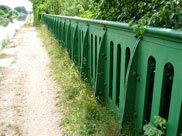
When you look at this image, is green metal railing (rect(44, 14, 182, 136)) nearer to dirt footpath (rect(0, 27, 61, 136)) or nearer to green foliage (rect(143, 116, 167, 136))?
green foliage (rect(143, 116, 167, 136))

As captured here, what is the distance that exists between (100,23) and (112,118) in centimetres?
157

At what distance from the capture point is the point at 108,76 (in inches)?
144

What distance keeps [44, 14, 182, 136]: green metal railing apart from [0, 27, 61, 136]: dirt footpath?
109 cm

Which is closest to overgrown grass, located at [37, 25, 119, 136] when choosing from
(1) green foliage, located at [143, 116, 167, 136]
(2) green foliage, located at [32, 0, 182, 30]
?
(1) green foliage, located at [143, 116, 167, 136]

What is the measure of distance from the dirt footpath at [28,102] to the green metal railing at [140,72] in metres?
1.09

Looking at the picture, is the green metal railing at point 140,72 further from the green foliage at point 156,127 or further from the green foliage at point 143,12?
the green foliage at point 143,12

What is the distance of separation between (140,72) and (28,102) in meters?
3.10

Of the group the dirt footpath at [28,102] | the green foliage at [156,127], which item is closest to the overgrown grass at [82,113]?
the dirt footpath at [28,102]

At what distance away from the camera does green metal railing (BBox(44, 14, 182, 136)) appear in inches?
76.3

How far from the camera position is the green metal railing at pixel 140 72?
6.36ft

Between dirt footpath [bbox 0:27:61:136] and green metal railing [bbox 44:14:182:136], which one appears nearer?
green metal railing [bbox 44:14:182:136]

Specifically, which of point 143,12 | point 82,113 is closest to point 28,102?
point 82,113

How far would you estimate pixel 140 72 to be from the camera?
2.55 m

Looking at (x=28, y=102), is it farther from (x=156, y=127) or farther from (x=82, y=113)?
(x=156, y=127)
